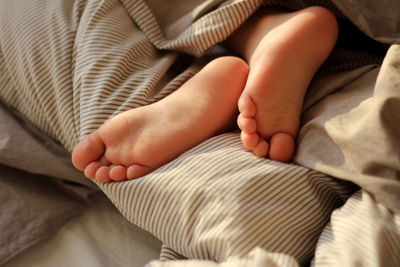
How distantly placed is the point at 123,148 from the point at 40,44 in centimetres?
26

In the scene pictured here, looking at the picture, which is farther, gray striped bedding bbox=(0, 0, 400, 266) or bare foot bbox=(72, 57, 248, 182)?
bare foot bbox=(72, 57, 248, 182)

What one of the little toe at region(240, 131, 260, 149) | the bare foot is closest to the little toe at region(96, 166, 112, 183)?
the bare foot

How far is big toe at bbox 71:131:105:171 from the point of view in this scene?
579 mm

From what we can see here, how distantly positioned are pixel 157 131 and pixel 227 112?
0.10m

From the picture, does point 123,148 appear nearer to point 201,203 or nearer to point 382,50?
point 201,203

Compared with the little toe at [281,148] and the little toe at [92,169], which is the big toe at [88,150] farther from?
the little toe at [281,148]

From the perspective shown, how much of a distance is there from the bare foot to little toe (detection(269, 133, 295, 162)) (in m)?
0.08

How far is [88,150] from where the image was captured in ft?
1.90

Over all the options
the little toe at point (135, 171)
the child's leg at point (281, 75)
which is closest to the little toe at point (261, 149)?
the child's leg at point (281, 75)

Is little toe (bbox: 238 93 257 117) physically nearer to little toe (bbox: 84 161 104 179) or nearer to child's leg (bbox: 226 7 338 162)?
child's leg (bbox: 226 7 338 162)

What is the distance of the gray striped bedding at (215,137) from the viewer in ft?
1.49

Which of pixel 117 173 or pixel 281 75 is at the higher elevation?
pixel 281 75

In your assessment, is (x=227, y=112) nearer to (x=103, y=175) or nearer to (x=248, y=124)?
(x=248, y=124)

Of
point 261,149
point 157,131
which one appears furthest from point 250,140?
point 157,131
